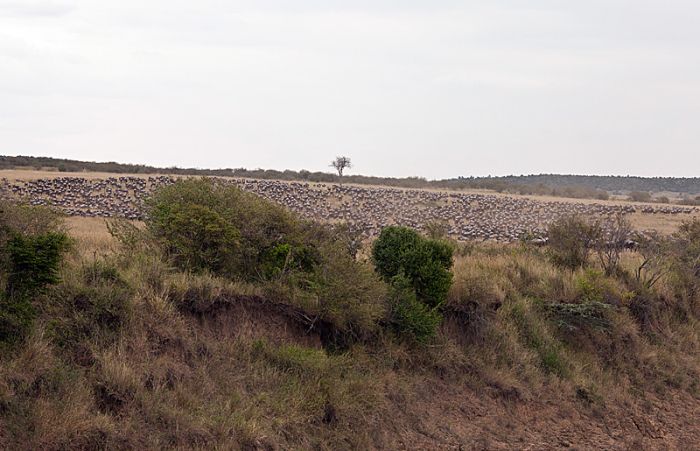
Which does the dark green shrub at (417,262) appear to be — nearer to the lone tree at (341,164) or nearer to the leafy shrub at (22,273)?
→ the leafy shrub at (22,273)

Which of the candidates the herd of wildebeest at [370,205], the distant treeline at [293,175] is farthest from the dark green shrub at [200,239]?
the distant treeline at [293,175]

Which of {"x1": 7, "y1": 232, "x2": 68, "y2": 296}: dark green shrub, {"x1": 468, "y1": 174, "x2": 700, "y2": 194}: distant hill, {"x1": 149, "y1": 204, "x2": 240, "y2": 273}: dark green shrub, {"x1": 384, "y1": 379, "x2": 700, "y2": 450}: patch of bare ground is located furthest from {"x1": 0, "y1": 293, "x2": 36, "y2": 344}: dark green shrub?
{"x1": 468, "y1": 174, "x2": 700, "y2": 194}: distant hill

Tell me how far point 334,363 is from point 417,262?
350 cm

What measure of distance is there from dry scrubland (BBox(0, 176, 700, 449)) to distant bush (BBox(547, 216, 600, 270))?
153 cm

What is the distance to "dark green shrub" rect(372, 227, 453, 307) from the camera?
1424 centimetres

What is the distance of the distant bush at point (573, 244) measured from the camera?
20.7m

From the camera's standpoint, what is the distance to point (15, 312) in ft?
29.1

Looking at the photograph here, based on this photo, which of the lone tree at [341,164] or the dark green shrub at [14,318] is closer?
the dark green shrub at [14,318]

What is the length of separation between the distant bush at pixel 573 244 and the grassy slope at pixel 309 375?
8.00ft

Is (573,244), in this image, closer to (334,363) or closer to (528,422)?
(528,422)

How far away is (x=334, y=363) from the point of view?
1160 centimetres

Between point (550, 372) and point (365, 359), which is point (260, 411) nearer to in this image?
point (365, 359)

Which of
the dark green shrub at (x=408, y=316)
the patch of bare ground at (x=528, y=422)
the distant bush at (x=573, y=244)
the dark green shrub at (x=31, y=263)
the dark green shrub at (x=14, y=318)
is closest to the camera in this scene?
the dark green shrub at (x=14, y=318)

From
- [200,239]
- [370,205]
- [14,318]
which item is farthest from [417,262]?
[370,205]
